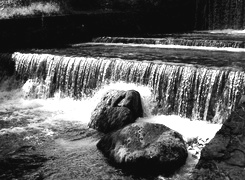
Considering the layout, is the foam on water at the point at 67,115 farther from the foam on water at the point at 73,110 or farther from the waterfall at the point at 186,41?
the waterfall at the point at 186,41

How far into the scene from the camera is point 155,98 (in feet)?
41.4

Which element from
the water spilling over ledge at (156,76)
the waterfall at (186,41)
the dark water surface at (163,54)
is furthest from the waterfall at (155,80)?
the waterfall at (186,41)

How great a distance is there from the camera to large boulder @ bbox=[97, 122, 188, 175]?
867 cm

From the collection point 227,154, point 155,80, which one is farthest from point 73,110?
point 227,154

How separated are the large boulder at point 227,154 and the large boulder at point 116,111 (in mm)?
4128

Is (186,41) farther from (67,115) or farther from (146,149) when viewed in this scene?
(146,149)

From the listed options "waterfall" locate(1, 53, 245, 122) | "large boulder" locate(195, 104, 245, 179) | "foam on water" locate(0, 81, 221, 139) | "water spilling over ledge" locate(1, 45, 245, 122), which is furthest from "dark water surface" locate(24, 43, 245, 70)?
"large boulder" locate(195, 104, 245, 179)

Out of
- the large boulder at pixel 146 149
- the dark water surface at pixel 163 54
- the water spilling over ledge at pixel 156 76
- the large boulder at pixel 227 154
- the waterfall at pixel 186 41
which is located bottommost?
the large boulder at pixel 146 149

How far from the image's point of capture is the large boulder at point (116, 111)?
441 inches

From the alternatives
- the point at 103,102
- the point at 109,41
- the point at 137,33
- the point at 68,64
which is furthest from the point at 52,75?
the point at 137,33

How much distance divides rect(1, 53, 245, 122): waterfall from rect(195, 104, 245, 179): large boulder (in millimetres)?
3561

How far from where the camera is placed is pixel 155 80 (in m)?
12.7

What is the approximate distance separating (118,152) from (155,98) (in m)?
3.91

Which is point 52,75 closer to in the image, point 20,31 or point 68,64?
point 68,64
